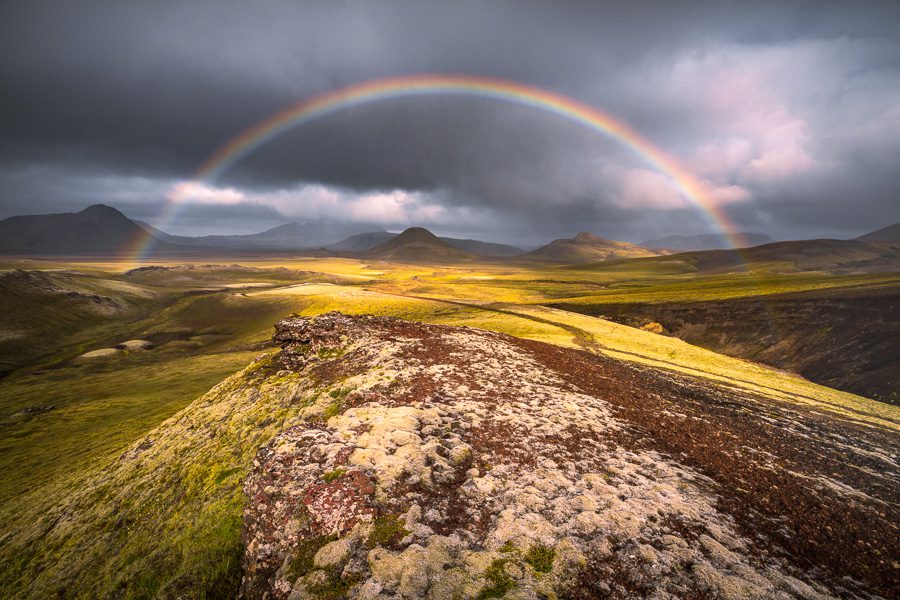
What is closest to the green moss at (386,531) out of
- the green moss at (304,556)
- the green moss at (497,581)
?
the green moss at (304,556)

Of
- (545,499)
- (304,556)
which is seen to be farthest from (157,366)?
(545,499)

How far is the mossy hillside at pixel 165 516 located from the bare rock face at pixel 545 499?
233 cm

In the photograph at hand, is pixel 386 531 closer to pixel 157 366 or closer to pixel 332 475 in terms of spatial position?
pixel 332 475

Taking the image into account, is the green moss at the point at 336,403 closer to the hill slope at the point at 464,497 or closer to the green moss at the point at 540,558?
the hill slope at the point at 464,497

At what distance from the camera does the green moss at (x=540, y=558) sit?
7093mm

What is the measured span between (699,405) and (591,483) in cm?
1236

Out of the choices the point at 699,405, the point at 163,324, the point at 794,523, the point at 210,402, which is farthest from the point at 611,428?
the point at 163,324

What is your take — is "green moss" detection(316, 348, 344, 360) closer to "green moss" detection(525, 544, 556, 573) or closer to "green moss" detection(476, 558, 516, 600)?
"green moss" detection(476, 558, 516, 600)

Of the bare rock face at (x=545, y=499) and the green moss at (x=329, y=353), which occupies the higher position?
the green moss at (x=329, y=353)

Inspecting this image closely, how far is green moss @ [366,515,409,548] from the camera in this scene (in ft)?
25.0

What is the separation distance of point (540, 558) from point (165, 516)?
12756 mm

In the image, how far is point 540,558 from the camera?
7.30 m

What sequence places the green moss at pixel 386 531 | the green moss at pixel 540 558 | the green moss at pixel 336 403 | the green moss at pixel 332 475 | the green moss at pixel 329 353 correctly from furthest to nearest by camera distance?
1. the green moss at pixel 329 353
2. the green moss at pixel 336 403
3. the green moss at pixel 332 475
4. the green moss at pixel 386 531
5. the green moss at pixel 540 558

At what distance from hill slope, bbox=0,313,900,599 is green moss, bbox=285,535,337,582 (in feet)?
0.12
